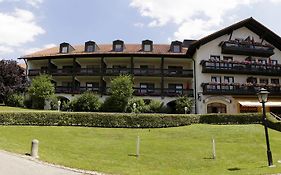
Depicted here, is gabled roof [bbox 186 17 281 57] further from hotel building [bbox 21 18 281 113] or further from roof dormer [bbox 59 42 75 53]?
roof dormer [bbox 59 42 75 53]

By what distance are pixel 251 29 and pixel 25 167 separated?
4195 centimetres

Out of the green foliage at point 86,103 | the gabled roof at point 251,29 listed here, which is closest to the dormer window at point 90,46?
the green foliage at point 86,103

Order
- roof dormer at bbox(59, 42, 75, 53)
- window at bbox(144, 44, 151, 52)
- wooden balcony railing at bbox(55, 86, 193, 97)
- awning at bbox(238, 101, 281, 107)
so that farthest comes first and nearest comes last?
roof dormer at bbox(59, 42, 75, 53)
window at bbox(144, 44, 151, 52)
wooden balcony railing at bbox(55, 86, 193, 97)
awning at bbox(238, 101, 281, 107)

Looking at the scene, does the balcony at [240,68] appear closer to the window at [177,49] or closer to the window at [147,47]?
the window at [177,49]

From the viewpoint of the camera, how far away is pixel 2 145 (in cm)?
2014

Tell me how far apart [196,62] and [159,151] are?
1044 inches

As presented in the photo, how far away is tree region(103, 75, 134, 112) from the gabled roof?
11.1 meters

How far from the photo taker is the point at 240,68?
4669 cm

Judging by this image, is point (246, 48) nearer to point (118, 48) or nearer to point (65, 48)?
point (118, 48)

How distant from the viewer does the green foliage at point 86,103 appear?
138 ft

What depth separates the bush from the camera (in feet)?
146

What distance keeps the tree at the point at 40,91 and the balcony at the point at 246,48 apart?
24.6 meters

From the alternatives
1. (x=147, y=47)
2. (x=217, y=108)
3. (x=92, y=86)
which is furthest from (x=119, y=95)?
(x=217, y=108)

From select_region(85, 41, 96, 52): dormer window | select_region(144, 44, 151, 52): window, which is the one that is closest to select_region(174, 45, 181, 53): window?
select_region(144, 44, 151, 52): window
